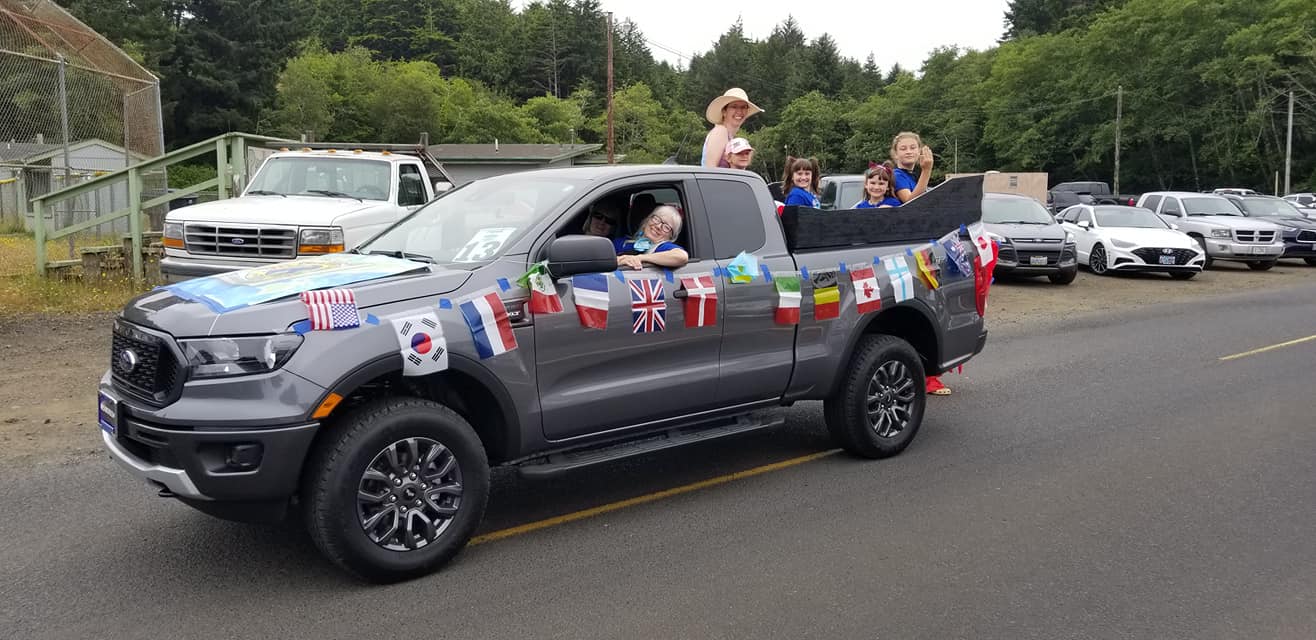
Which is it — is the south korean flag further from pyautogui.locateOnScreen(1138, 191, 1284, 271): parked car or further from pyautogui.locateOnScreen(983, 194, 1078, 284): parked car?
pyautogui.locateOnScreen(1138, 191, 1284, 271): parked car

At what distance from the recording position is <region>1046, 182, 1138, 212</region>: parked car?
36047 millimetres

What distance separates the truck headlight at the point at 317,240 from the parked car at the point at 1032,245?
38.0 ft

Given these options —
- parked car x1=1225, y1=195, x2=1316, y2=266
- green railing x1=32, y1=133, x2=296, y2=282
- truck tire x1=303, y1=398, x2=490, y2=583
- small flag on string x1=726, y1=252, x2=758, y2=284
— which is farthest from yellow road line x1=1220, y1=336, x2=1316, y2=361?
green railing x1=32, y1=133, x2=296, y2=282

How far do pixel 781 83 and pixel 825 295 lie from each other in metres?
111

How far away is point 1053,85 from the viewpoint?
68.1 m

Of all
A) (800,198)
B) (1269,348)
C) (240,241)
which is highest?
(800,198)

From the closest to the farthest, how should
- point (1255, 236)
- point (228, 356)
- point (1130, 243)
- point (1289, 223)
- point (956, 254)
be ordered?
1. point (228, 356)
2. point (956, 254)
3. point (1130, 243)
4. point (1255, 236)
5. point (1289, 223)

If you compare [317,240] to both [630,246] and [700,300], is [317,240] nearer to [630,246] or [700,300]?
[630,246]

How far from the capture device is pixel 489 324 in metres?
4.44

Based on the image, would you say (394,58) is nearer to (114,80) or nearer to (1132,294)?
(114,80)

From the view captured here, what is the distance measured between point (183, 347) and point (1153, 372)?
855cm

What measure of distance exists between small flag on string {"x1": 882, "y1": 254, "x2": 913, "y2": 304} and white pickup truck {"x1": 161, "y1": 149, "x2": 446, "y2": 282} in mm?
5979

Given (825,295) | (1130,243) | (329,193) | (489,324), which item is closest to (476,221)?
(489,324)

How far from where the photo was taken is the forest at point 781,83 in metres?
54.4
